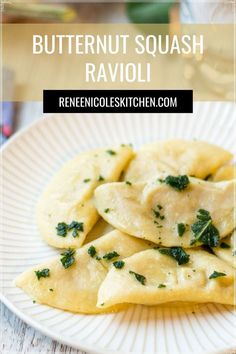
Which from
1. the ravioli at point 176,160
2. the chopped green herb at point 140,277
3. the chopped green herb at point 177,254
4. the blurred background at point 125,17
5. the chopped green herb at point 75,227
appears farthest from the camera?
the blurred background at point 125,17

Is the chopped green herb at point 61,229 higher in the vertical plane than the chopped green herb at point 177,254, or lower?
higher

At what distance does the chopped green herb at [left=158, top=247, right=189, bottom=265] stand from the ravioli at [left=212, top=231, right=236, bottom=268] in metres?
0.16

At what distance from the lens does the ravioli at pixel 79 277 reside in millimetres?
2568

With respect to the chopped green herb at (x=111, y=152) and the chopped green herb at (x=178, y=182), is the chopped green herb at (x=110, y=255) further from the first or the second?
the chopped green herb at (x=111, y=152)

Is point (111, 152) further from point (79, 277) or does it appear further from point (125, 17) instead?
point (125, 17)

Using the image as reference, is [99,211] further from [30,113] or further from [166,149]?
[30,113]

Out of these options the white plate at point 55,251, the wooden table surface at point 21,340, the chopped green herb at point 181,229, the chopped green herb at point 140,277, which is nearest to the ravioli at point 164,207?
the chopped green herb at point 181,229

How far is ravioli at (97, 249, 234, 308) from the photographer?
8.16 ft

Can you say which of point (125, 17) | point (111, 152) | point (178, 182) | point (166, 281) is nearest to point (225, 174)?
point (178, 182)

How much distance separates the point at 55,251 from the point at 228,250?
0.83 metres

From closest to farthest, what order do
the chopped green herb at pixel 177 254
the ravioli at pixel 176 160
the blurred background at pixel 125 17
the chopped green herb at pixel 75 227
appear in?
1. the chopped green herb at pixel 177 254
2. the chopped green herb at pixel 75 227
3. the ravioli at pixel 176 160
4. the blurred background at pixel 125 17

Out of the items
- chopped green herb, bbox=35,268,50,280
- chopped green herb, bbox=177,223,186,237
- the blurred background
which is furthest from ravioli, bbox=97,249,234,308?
the blurred background

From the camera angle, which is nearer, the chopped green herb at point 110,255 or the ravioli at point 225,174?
the chopped green herb at point 110,255

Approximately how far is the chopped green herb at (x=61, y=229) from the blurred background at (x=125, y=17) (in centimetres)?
120
